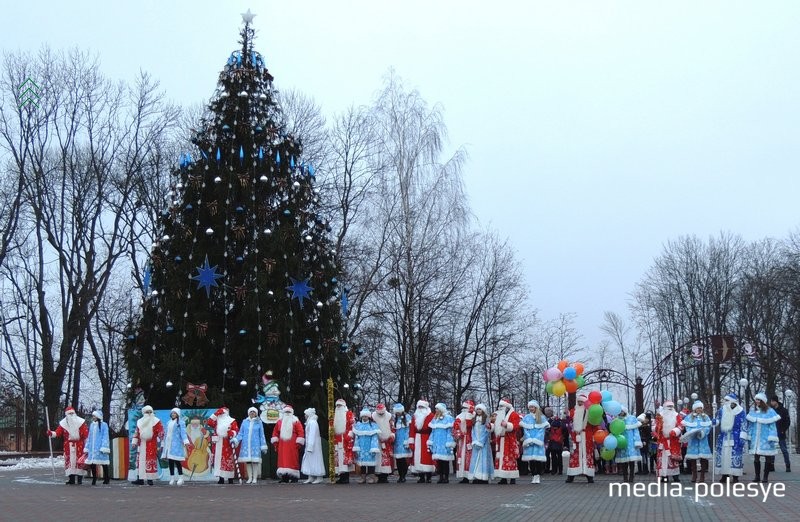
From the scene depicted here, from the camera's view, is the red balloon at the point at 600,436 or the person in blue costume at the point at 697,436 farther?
the person in blue costume at the point at 697,436

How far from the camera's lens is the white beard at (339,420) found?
80.3 feet

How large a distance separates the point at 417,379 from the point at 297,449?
11.3m

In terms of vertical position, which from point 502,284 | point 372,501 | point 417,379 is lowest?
point 372,501

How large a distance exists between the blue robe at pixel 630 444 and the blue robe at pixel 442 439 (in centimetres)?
371

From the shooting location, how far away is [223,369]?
27.8 metres

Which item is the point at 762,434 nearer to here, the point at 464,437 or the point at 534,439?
the point at 534,439

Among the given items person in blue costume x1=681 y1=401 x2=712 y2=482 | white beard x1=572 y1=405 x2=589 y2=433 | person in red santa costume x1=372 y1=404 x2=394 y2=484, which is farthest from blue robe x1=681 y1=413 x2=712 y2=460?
person in red santa costume x1=372 y1=404 x2=394 y2=484

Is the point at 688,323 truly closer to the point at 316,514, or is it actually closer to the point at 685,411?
the point at 685,411

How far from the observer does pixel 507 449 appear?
22906 mm

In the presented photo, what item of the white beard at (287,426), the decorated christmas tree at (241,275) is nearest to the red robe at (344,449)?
the white beard at (287,426)

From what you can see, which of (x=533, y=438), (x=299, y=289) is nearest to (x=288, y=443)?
(x=299, y=289)

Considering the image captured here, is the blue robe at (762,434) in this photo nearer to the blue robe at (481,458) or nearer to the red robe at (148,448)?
the blue robe at (481,458)

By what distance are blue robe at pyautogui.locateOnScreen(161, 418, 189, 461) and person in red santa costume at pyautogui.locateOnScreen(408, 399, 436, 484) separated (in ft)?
16.9

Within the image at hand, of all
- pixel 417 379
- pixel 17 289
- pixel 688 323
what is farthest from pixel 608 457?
pixel 688 323
